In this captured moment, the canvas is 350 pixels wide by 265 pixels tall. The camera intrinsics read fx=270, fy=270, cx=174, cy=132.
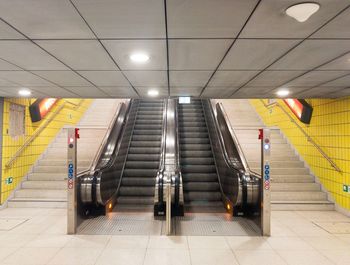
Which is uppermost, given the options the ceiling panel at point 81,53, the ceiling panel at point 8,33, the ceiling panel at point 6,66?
the ceiling panel at point 8,33

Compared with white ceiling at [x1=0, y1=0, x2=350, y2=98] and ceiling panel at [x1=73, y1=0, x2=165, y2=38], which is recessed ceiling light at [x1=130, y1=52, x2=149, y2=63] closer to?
white ceiling at [x1=0, y1=0, x2=350, y2=98]

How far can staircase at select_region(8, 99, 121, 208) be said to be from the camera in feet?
18.6

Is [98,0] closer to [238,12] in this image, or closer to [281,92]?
[238,12]

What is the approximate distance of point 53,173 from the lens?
21.6ft

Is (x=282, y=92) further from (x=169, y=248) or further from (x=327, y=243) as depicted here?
(x=169, y=248)

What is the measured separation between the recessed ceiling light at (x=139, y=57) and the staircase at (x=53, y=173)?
9.23 feet

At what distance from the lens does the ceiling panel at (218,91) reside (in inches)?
186

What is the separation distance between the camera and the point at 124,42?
2.45 meters

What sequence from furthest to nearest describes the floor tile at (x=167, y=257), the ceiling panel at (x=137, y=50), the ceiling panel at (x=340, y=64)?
1. the floor tile at (x=167, y=257)
2. the ceiling panel at (x=340, y=64)
3. the ceiling panel at (x=137, y=50)

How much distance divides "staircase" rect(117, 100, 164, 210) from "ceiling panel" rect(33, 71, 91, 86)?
→ 8.85ft

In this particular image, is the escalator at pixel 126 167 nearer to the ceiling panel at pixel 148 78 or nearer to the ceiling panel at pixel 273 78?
the ceiling panel at pixel 148 78

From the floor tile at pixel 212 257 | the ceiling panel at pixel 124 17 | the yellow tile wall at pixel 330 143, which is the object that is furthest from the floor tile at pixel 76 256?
Answer: the yellow tile wall at pixel 330 143

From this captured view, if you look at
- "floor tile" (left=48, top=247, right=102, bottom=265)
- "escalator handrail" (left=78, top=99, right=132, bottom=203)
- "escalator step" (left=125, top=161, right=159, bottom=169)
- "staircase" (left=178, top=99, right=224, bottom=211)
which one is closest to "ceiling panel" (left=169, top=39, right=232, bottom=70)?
"floor tile" (left=48, top=247, right=102, bottom=265)

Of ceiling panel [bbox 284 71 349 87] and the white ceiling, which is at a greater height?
the white ceiling
